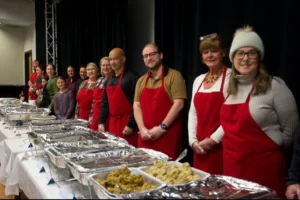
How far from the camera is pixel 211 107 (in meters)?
1.55

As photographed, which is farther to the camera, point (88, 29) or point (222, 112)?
point (88, 29)

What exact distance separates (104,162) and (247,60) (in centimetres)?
72

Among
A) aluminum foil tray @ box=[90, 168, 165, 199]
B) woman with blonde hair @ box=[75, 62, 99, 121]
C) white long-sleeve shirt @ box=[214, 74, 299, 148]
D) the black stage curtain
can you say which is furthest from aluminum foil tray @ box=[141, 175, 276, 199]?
the black stage curtain

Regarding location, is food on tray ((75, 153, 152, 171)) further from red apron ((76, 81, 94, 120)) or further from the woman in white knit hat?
red apron ((76, 81, 94, 120))

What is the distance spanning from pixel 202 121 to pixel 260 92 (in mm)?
398

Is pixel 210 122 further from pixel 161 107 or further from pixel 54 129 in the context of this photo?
pixel 54 129

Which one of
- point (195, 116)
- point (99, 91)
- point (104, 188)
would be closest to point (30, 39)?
point (99, 91)

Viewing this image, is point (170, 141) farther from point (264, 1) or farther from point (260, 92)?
point (264, 1)

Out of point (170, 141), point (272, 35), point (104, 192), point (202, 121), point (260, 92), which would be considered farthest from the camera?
point (170, 141)

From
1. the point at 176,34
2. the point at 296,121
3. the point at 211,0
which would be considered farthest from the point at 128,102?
the point at 296,121

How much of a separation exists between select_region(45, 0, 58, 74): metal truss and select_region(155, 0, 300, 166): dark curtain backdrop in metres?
3.10

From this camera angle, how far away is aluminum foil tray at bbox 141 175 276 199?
0.85 metres

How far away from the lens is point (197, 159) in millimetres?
1632

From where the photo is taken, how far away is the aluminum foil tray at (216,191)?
33.3 inches
